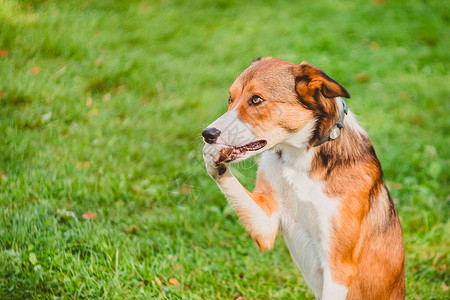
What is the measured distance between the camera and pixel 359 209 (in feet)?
9.41

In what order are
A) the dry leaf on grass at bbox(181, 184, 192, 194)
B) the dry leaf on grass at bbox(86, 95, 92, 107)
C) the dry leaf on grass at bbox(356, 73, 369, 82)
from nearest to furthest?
1. the dry leaf on grass at bbox(181, 184, 192, 194)
2. the dry leaf on grass at bbox(86, 95, 92, 107)
3. the dry leaf on grass at bbox(356, 73, 369, 82)

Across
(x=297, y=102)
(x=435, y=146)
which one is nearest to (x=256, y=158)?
(x=297, y=102)

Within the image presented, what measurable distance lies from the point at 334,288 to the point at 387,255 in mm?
441

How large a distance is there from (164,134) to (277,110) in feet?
8.53

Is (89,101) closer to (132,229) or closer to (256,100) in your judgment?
(132,229)

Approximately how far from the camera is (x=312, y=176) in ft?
9.47

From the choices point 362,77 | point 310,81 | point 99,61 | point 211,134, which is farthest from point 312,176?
point 362,77

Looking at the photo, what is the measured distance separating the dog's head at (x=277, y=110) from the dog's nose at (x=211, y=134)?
0.23ft

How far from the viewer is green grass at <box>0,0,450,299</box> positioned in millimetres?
3602

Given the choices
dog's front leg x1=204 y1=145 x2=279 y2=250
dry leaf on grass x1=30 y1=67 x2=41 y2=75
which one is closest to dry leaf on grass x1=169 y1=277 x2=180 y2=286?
dog's front leg x1=204 y1=145 x2=279 y2=250

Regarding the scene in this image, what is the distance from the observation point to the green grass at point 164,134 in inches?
142

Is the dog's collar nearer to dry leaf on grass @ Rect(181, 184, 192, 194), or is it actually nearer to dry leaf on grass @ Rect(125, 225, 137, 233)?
dry leaf on grass @ Rect(125, 225, 137, 233)

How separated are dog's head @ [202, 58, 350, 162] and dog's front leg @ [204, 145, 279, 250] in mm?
129

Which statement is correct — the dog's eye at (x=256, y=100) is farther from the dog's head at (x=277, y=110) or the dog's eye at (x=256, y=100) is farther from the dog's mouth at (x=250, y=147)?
the dog's mouth at (x=250, y=147)
